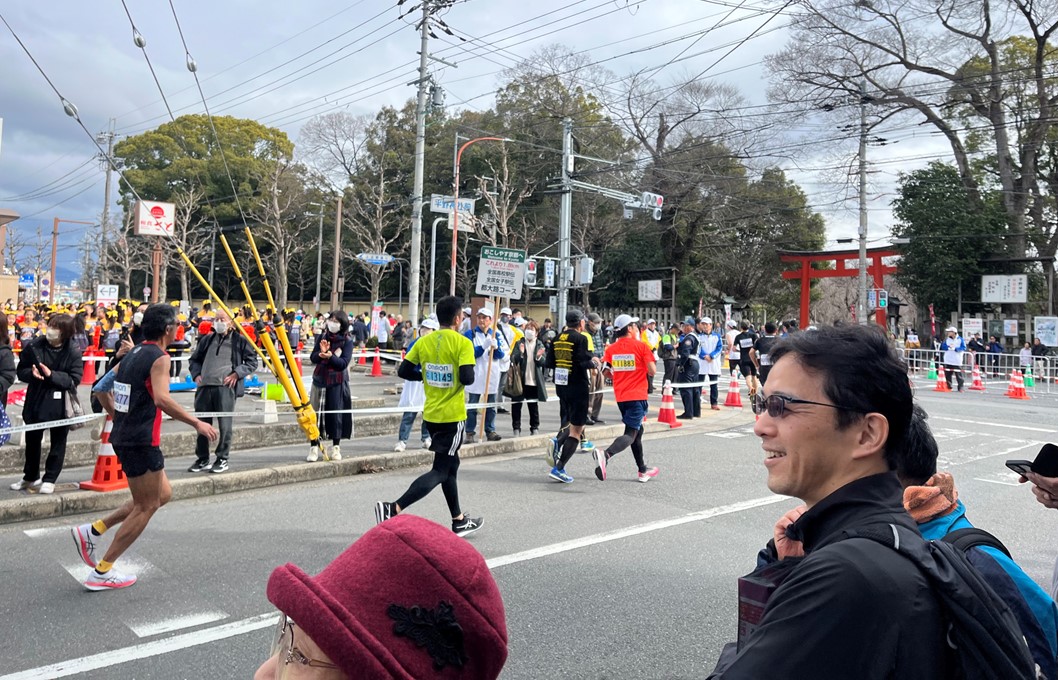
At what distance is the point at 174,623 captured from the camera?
439cm

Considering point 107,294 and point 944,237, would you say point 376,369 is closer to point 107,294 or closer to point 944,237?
point 107,294

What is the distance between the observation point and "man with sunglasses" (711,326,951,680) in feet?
4.13

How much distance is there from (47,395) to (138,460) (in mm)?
3029

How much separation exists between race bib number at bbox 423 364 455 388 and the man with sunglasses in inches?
178

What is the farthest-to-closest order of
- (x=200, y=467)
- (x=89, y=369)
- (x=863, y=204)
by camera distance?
(x=863, y=204)
(x=89, y=369)
(x=200, y=467)

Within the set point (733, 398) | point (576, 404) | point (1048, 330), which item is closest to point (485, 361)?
point (576, 404)

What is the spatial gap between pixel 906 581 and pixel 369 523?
5838mm

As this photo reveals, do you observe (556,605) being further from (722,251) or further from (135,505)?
(722,251)

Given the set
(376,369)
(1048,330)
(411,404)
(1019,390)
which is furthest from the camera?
(1048,330)

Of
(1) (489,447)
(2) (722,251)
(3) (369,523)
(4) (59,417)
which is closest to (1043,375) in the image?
(2) (722,251)

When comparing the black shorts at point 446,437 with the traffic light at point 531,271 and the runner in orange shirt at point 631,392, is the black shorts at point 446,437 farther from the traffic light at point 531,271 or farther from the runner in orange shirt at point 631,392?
the traffic light at point 531,271

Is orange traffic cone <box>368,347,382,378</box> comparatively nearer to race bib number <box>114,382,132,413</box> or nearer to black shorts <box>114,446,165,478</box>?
race bib number <box>114,382,132,413</box>

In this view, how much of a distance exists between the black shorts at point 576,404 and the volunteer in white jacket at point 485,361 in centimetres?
148

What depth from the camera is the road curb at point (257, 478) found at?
665 cm
